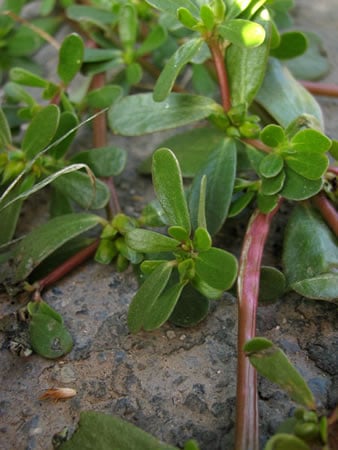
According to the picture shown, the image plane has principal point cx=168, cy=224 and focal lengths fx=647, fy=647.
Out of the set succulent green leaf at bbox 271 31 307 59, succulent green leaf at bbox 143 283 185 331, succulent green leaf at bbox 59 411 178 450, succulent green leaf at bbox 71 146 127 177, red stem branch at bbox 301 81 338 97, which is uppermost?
succulent green leaf at bbox 271 31 307 59

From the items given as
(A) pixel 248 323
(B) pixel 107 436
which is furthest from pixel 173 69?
(B) pixel 107 436

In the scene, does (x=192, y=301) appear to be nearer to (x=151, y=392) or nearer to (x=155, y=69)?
(x=151, y=392)

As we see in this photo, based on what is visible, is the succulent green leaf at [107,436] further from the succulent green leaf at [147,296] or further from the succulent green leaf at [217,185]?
the succulent green leaf at [217,185]

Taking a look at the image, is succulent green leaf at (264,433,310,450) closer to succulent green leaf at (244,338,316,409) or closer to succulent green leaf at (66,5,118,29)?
succulent green leaf at (244,338,316,409)

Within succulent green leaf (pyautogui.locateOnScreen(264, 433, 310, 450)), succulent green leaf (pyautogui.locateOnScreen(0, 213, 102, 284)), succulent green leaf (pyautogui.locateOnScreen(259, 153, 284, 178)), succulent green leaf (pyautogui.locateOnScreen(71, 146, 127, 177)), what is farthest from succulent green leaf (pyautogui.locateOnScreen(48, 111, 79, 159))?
succulent green leaf (pyautogui.locateOnScreen(264, 433, 310, 450))

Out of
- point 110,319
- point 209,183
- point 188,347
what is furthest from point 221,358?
point 209,183

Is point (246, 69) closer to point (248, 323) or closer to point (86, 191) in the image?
point (86, 191)
